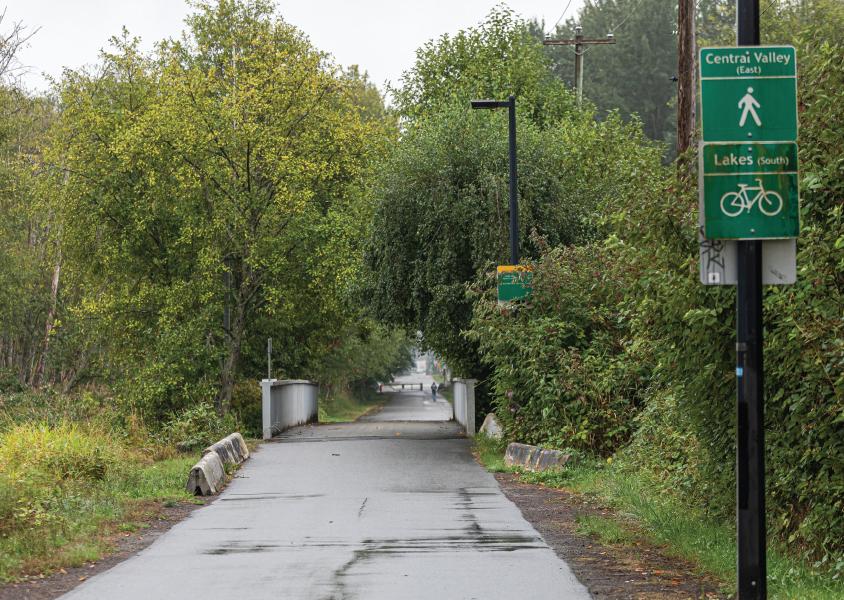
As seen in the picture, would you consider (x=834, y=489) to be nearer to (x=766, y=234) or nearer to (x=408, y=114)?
(x=766, y=234)

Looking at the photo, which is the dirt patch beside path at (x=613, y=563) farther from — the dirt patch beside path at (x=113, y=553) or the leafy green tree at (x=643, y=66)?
the leafy green tree at (x=643, y=66)

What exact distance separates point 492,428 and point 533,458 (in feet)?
24.0

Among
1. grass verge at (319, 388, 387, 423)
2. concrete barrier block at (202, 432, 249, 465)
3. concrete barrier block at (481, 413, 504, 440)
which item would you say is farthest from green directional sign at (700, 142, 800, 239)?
grass verge at (319, 388, 387, 423)

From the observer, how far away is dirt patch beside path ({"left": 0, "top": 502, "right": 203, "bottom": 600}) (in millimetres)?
9742

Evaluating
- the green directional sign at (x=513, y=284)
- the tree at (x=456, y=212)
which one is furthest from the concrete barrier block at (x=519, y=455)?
the tree at (x=456, y=212)

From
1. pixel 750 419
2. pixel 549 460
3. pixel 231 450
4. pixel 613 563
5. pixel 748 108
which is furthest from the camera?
pixel 231 450

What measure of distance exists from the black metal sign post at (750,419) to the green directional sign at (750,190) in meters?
0.15

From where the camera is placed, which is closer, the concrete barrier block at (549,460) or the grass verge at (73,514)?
the grass verge at (73,514)

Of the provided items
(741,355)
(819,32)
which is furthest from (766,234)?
(819,32)

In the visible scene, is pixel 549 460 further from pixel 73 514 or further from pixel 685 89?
pixel 73 514

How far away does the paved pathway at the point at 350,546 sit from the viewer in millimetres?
9586

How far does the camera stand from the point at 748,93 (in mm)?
8164

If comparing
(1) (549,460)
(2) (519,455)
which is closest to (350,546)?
(1) (549,460)

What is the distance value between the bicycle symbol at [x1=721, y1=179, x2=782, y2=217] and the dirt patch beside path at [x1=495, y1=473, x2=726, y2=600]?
3117 mm
